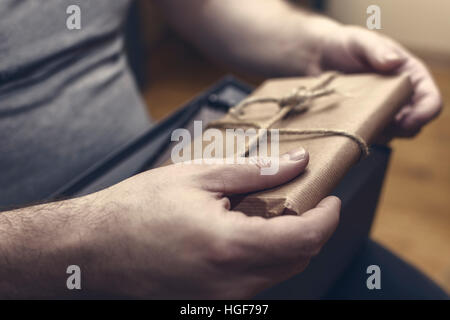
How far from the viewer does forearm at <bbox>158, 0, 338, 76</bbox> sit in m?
0.74

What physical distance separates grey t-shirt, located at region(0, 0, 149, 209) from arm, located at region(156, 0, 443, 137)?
0.16 meters

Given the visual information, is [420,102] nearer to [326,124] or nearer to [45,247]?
[326,124]

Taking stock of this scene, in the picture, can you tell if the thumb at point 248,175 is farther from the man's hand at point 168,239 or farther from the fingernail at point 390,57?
the fingernail at point 390,57

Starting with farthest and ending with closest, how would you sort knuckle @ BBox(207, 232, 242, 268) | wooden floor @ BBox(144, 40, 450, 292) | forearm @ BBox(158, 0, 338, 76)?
wooden floor @ BBox(144, 40, 450, 292)
forearm @ BBox(158, 0, 338, 76)
knuckle @ BBox(207, 232, 242, 268)

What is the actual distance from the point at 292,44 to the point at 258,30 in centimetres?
7

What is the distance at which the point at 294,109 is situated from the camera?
543mm

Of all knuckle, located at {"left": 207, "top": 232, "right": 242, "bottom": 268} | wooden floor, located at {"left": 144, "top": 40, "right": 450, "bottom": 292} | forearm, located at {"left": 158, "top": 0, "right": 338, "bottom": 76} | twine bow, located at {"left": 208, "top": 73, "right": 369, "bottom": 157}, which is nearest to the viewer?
knuckle, located at {"left": 207, "top": 232, "right": 242, "bottom": 268}

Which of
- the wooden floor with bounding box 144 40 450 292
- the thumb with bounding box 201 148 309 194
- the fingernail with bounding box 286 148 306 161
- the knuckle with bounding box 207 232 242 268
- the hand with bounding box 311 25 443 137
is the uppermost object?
the hand with bounding box 311 25 443 137

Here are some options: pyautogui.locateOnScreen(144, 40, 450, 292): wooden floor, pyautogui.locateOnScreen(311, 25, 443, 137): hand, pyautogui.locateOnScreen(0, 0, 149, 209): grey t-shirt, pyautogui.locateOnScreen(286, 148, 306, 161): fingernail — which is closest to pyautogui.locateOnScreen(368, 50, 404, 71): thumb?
pyautogui.locateOnScreen(311, 25, 443, 137): hand

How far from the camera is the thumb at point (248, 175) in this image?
0.38m

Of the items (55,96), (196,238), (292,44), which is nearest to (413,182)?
(292,44)

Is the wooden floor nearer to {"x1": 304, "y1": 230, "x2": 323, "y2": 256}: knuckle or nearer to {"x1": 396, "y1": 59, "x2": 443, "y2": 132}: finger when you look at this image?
{"x1": 396, "y1": 59, "x2": 443, "y2": 132}: finger

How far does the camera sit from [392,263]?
2.22 ft
